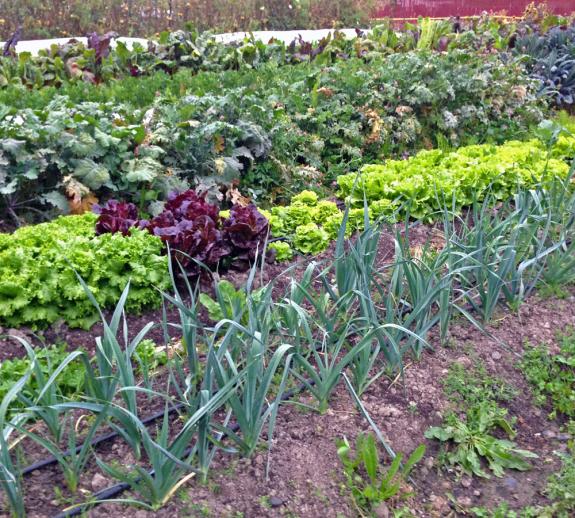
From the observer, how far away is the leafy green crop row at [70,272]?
3.85 m

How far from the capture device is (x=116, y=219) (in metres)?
4.46

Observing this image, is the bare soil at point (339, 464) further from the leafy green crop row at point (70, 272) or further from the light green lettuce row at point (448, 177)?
the light green lettuce row at point (448, 177)

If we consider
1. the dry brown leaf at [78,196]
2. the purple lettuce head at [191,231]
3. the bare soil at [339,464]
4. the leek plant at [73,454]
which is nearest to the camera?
the leek plant at [73,454]

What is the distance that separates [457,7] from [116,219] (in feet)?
61.5

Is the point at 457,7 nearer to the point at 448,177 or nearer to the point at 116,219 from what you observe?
the point at 448,177

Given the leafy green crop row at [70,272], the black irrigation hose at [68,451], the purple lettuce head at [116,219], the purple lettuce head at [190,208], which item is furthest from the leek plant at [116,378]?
the purple lettuce head at [190,208]

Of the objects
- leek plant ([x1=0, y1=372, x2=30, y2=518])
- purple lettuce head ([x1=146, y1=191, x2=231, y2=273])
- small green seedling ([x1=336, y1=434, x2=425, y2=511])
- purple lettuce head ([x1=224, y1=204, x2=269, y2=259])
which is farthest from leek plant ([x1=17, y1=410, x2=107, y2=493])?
purple lettuce head ([x1=224, y1=204, x2=269, y2=259])

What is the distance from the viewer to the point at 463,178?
5.54 m

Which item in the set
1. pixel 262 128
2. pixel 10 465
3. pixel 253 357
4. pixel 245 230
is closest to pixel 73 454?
pixel 10 465

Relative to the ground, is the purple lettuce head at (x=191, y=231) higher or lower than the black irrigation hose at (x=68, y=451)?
higher

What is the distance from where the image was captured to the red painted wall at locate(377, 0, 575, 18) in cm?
2042

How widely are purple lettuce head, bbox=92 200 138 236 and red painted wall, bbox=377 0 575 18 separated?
56.8ft

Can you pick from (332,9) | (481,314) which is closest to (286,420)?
(481,314)

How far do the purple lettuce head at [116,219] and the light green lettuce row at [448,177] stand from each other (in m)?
1.53
